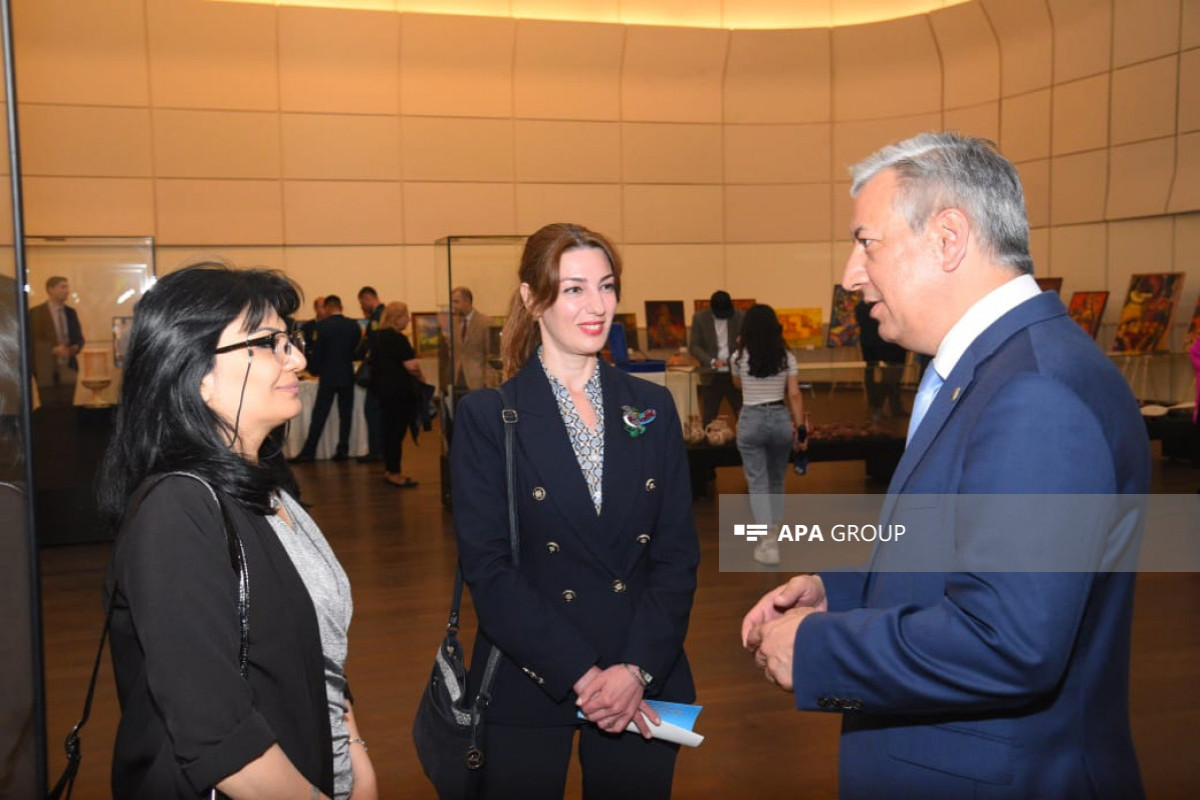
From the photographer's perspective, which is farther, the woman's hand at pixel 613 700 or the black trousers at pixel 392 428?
the black trousers at pixel 392 428

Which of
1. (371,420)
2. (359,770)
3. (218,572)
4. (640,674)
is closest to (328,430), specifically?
(371,420)

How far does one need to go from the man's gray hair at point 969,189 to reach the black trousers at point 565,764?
1.41 m

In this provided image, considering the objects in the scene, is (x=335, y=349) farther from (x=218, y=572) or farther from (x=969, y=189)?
(x=969, y=189)

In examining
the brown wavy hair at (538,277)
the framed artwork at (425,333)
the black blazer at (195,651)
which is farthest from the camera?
the framed artwork at (425,333)

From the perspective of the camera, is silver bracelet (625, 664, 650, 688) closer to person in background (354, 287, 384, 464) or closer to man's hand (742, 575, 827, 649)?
man's hand (742, 575, 827, 649)

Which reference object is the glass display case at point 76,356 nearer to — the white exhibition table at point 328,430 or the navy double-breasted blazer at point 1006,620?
the white exhibition table at point 328,430

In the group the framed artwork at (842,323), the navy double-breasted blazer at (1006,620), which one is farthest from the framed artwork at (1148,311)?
the navy double-breasted blazer at (1006,620)

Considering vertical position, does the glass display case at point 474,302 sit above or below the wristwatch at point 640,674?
above

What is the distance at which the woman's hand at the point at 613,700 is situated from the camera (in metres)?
2.44

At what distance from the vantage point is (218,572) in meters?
1.66

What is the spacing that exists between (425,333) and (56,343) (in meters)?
5.70

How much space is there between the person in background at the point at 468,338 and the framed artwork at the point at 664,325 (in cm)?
746

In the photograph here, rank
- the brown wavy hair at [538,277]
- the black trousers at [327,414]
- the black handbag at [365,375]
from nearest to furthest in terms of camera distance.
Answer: the brown wavy hair at [538,277]
the black handbag at [365,375]
the black trousers at [327,414]

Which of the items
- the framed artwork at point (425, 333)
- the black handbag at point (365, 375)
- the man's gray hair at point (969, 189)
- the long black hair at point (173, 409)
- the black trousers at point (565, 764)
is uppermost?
the man's gray hair at point (969, 189)
